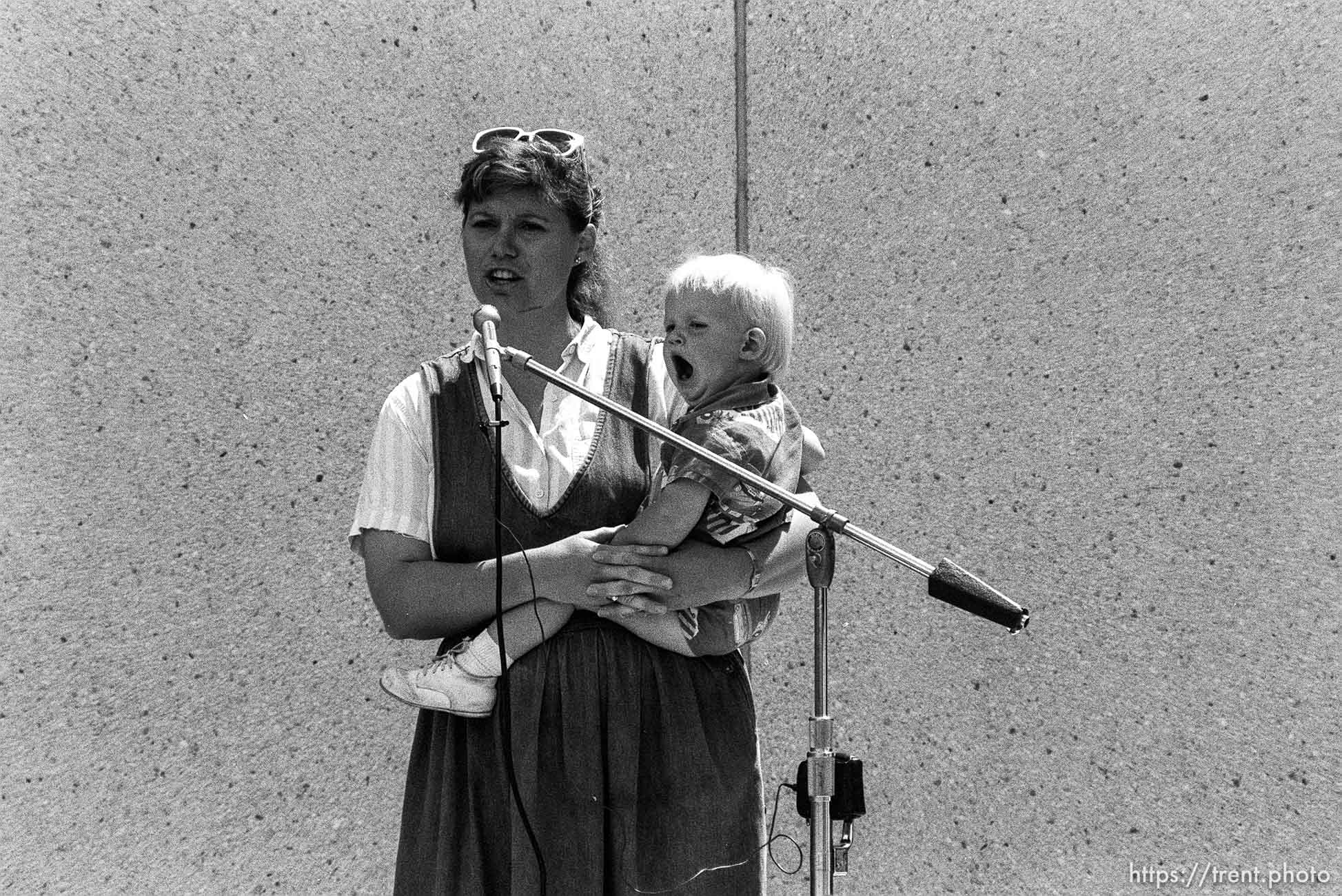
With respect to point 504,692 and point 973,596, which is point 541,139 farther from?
point 973,596

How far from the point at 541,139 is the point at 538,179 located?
9 cm

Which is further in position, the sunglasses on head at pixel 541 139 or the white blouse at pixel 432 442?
the sunglasses on head at pixel 541 139

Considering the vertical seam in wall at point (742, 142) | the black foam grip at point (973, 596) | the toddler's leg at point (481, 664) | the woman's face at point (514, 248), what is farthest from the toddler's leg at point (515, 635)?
the vertical seam in wall at point (742, 142)

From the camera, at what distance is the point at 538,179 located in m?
2.08

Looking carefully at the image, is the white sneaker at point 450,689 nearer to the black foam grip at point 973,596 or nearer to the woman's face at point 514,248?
the woman's face at point 514,248

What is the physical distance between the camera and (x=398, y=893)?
6.44ft

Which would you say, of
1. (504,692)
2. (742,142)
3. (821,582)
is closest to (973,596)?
(821,582)

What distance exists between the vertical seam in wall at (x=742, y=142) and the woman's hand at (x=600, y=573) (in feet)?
3.71

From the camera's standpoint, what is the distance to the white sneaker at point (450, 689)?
6.28 ft

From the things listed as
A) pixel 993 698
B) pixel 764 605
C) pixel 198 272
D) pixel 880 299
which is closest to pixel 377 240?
pixel 198 272

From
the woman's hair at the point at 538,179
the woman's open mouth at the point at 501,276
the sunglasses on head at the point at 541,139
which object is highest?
the sunglasses on head at the point at 541,139

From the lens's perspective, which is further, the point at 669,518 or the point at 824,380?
the point at 824,380

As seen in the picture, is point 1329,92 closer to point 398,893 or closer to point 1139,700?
point 1139,700

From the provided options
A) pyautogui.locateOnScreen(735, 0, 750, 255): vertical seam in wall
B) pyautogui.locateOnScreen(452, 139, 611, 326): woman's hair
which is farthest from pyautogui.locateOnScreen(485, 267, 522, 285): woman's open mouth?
pyautogui.locateOnScreen(735, 0, 750, 255): vertical seam in wall
